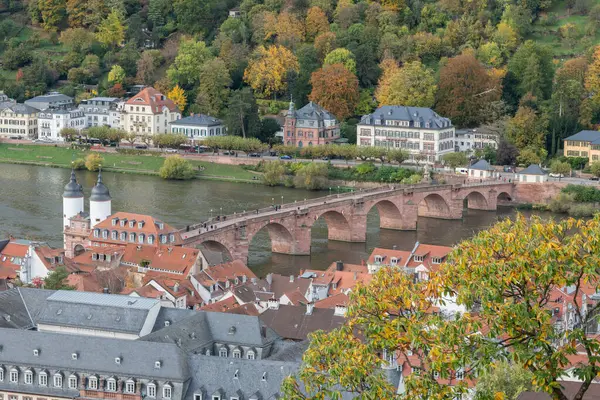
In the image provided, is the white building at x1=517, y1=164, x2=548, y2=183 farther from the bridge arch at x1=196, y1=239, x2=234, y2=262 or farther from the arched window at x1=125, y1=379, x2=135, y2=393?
the arched window at x1=125, y1=379, x2=135, y2=393

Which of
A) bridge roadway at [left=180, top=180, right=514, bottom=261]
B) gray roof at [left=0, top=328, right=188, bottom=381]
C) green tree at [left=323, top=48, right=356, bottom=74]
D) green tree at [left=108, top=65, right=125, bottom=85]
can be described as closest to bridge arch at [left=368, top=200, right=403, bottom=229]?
bridge roadway at [left=180, top=180, right=514, bottom=261]

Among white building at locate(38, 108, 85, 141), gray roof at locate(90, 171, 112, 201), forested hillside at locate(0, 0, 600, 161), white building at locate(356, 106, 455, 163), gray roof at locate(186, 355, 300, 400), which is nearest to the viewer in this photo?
gray roof at locate(186, 355, 300, 400)

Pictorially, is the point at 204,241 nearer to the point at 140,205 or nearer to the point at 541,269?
the point at 140,205

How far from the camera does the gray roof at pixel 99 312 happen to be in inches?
1784

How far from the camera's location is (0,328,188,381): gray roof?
39250 mm

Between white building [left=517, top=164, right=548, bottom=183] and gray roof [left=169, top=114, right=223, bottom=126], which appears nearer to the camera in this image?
white building [left=517, top=164, right=548, bottom=183]

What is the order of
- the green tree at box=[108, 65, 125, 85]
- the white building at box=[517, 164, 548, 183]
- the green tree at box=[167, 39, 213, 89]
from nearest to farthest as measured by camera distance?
the white building at box=[517, 164, 548, 183], the green tree at box=[167, 39, 213, 89], the green tree at box=[108, 65, 125, 85]

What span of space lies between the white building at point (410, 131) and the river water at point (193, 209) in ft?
40.4

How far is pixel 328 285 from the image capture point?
2251 inches

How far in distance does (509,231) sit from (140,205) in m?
69.7

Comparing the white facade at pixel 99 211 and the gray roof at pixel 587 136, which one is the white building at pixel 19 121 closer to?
the gray roof at pixel 587 136

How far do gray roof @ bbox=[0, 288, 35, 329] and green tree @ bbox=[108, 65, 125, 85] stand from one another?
76.7 meters

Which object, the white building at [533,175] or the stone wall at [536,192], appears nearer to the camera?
the stone wall at [536,192]

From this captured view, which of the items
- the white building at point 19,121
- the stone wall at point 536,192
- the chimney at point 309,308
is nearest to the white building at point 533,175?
the stone wall at point 536,192
